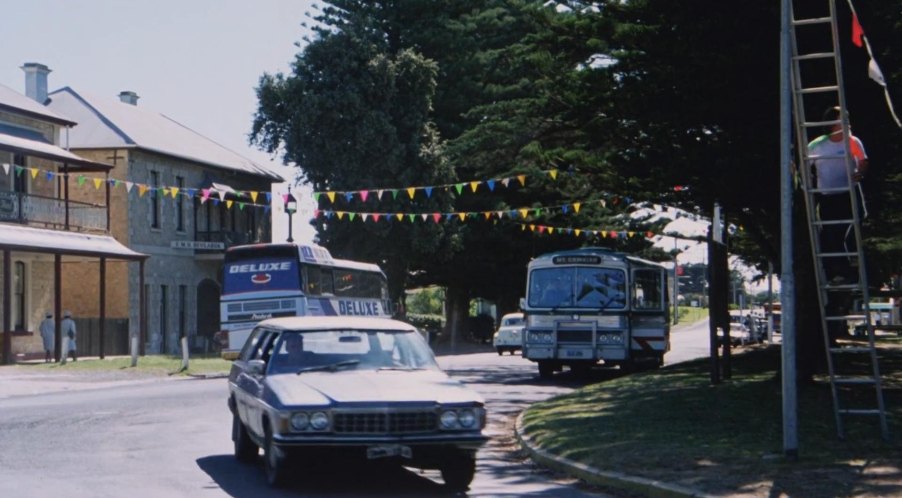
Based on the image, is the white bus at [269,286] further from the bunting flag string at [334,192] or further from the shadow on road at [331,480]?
the shadow on road at [331,480]

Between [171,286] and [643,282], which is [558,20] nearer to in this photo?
[643,282]

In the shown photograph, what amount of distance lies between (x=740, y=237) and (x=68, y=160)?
2339 centimetres

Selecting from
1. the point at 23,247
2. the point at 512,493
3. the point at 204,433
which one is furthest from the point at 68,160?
the point at 512,493

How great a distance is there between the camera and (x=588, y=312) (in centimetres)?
2808

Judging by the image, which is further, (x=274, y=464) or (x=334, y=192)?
(x=334, y=192)

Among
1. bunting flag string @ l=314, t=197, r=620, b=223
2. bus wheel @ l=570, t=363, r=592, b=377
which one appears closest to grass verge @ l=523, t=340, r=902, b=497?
bus wheel @ l=570, t=363, r=592, b=377

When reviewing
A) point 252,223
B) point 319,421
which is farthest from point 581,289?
point 252,223

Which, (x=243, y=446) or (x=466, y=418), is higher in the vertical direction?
(x=466, y=418)

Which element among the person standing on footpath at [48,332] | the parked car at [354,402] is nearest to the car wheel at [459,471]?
the parked car at [354,402]

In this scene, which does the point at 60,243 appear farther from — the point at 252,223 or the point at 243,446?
the point at 243,446

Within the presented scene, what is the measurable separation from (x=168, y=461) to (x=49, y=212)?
28838mm

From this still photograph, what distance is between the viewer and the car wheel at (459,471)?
11281mm

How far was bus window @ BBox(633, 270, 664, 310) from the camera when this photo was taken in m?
28.9

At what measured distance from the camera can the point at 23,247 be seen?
3534cm
